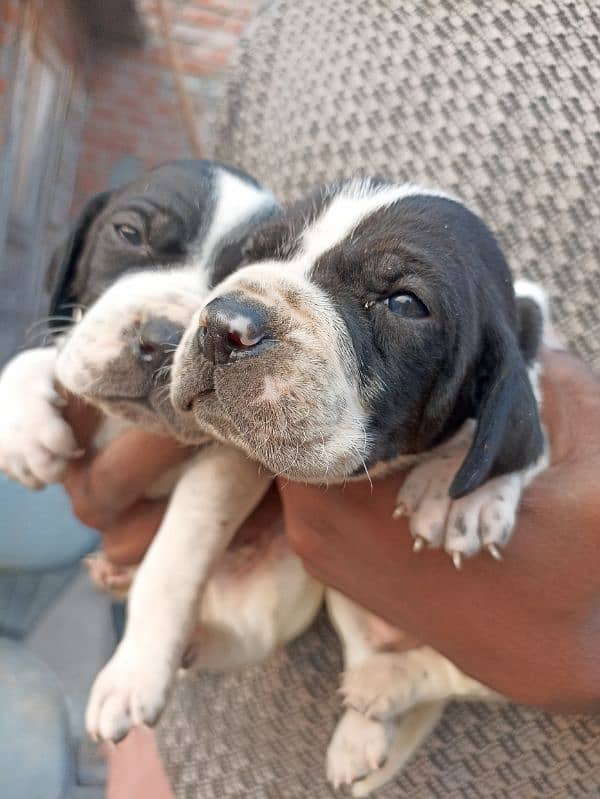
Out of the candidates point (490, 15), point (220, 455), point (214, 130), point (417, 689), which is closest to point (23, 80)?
point (214, 130)

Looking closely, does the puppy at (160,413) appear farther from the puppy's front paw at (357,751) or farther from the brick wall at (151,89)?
the brick wall at (151,89)

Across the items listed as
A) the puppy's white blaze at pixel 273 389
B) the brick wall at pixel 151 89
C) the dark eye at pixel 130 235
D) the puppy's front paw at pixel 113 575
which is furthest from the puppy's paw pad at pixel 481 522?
the brick wall at pixel 151 89

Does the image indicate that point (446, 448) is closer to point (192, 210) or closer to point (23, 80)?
point (192, 210)

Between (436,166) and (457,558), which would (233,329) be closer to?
(457,558)

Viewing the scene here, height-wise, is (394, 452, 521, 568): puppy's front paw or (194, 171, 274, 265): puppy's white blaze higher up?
(194, 171, 274, 265): puppy's white blaze

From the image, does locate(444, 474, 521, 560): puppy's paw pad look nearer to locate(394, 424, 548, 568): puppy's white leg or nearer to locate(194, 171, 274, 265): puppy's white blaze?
locate(394, 424, 548, 568): puppy's white leg

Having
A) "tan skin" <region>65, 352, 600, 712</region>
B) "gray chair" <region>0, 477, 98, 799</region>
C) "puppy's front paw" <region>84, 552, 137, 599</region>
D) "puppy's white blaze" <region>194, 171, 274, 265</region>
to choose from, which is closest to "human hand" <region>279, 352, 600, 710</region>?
"tan skin" <region>65, 352, 600, 712</region>
